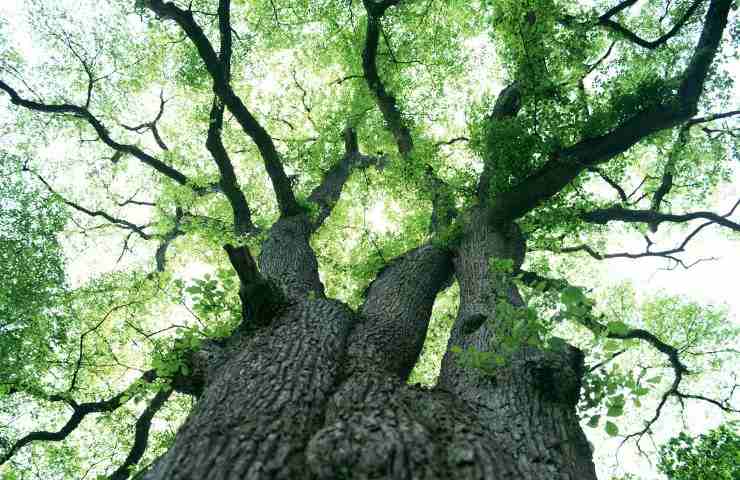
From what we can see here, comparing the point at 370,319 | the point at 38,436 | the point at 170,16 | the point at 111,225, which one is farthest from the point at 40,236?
the point at 370,319

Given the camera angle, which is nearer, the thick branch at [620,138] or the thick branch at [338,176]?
the thick branch at [620,138]

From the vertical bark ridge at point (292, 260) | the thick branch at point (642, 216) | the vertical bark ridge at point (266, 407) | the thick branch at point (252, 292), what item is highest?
the thick branch at point (642, 216)

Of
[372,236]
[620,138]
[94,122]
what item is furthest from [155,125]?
[620,138]

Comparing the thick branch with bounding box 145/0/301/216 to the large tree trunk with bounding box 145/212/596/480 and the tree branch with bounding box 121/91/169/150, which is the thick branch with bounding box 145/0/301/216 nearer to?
the large tree trunk with bounding box 145/212/596/480

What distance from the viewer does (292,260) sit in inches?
284

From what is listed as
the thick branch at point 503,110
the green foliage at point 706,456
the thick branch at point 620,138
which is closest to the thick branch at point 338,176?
the thick branch at point 503,110

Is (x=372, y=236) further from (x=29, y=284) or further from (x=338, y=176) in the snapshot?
(x=29, y=284)

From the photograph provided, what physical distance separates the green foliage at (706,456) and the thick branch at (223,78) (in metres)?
7.42

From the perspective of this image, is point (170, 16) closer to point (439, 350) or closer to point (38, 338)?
point (38, 338)

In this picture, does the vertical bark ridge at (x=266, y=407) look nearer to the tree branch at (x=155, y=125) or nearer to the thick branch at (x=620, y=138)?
the thick branch at (x=620, y=138)

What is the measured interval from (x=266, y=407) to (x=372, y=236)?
5.99m

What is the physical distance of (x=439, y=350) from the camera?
12.0 meters

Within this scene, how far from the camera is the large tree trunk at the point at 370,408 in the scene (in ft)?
8.27

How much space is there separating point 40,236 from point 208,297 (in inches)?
335
